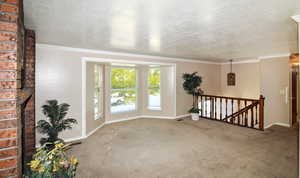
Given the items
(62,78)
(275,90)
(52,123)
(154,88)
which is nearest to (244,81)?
(275,90)

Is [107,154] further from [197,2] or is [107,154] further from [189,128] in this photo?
[197,2]

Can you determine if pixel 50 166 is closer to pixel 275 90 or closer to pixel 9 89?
pixel 9 89

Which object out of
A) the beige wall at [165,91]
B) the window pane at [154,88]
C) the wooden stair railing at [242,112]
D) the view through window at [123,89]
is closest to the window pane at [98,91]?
the view through window at [123,89]

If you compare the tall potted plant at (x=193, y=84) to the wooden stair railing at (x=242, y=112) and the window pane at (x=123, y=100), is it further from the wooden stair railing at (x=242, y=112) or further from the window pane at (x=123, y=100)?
the window pane at (x=123, y=100)

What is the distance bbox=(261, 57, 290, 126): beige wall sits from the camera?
15.2ft

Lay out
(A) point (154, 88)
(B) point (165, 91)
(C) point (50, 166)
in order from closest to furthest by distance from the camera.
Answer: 1. (C) point (50, 166)
2. (B) point (165, 91)
3. (A) point (154, 88)

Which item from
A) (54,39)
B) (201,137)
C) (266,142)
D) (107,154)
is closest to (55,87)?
→ (54,39)

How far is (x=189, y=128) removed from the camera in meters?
4.51

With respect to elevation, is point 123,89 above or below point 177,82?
below

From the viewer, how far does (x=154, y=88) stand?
597cm

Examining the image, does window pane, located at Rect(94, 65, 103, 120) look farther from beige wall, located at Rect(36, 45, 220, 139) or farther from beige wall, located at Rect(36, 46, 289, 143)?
beige wall, located at Rect(36, 45, 220, 139)

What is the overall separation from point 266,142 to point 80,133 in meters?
4.63

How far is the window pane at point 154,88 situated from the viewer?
5.91 metres

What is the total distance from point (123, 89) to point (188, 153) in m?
3.51
